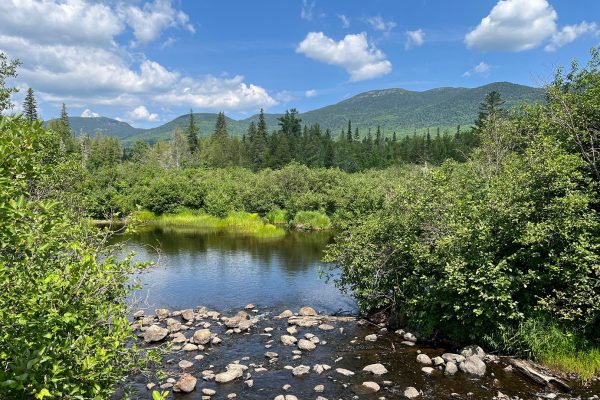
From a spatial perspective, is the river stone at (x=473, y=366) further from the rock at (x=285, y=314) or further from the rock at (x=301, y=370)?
the rock at (x=285, y=314)

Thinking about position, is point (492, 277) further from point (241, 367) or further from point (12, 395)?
point (12, 395)

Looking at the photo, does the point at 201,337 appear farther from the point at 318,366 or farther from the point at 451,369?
the point at 451,369

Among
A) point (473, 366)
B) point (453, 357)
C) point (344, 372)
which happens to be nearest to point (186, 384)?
point (344, 372)

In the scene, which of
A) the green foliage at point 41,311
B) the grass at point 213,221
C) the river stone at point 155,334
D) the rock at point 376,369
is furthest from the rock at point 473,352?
the grass at point 213,221

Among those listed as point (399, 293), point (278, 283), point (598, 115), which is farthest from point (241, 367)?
point (598, 115)

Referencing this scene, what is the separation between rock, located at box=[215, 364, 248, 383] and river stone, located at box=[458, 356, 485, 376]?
31.1 ft

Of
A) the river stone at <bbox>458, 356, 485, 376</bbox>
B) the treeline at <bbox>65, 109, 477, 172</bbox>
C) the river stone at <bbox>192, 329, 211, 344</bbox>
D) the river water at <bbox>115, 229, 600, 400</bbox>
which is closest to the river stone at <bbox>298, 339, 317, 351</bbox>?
the river water at <bbox>115, 229, 600, 400</bbox>

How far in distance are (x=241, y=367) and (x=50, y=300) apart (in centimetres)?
1295

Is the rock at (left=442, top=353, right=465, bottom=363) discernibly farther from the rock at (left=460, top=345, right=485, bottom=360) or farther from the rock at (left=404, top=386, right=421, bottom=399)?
the rock at (left=404, top=386, right=421, bottom=399)

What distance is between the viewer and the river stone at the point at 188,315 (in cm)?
2537

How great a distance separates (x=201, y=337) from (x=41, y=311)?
625 inches

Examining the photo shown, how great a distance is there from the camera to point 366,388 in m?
16.6

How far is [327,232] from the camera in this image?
59438 mm

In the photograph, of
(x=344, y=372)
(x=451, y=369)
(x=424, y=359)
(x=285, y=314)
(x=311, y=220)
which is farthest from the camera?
(x=311, y=220)
